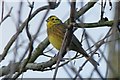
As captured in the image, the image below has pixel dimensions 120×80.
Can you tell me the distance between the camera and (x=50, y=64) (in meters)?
3.34

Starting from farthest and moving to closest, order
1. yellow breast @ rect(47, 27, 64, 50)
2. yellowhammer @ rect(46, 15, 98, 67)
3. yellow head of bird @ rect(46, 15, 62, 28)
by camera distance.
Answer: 1. yellow head of bird @ rect(46, 15, 62, 28)
2. yellow breast @ rect(47, 27, 64, 50)
3. yellowhammer @ rect(46, 15, 98, 67)

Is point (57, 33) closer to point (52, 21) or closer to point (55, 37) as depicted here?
point (55, 37)

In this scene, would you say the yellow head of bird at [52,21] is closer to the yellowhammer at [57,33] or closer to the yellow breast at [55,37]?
the yellowhammer at [57,33]

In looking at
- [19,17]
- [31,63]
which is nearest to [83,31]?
[19,17]

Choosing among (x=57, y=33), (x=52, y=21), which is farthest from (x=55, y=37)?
(x=52, y=21)

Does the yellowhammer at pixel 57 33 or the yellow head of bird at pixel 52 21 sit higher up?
the yellow head of bird at pixel 52 21

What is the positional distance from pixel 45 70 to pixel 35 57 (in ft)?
1.14

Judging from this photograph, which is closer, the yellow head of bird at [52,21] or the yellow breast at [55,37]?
the yellow breast at [55,37]

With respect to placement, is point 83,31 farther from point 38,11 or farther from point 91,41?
point 38,11

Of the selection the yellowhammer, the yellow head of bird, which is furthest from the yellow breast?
the yellow head of bird

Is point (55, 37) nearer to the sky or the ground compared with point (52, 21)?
nearer to the ground

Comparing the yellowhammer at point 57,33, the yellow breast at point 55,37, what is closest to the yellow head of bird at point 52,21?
the yellowhammer at point 57,33

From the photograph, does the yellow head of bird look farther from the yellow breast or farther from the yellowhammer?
the yellow breast

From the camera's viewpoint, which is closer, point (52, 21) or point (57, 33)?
point (57, 33)
